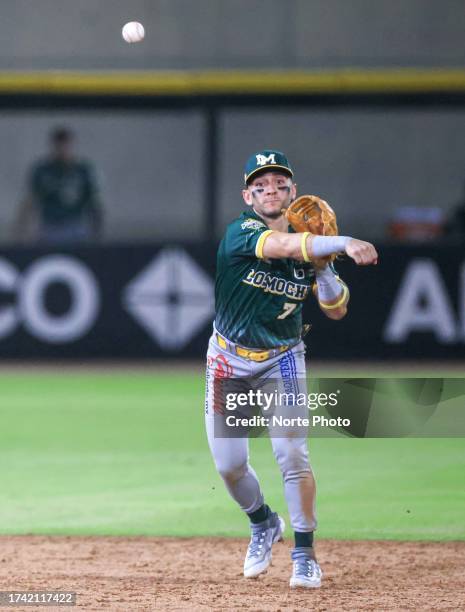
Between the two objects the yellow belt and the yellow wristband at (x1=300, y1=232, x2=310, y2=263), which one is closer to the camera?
the yellow wristband at (x1=300, y1=232, x2=310, y2=263)

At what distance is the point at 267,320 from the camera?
6.34 meters

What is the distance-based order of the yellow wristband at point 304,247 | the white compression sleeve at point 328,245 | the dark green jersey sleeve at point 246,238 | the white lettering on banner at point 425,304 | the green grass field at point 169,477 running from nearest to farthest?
the white compression sleeve at point 328,245
the yellow wristband at point 304,247
the dark green jersey sleeve at point 246,238
the green grass field at point 169,477
the white lettering on banner at point 425,304

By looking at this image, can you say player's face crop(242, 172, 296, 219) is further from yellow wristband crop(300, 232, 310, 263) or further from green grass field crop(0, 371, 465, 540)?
green grass field crop(0, 371, 465, 540)

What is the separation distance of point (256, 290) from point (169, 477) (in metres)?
3.31

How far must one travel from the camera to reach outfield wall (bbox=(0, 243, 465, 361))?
16000mm

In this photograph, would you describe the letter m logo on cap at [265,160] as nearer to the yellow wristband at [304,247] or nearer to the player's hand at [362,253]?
the yellow wristband at [304,247]

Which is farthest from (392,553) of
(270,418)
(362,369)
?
(362,369)

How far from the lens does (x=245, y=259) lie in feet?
20.7

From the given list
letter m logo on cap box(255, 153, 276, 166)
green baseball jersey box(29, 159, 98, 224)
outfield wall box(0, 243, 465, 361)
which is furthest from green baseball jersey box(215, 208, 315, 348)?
green baseball jersey box(29, 159, 98, 224)

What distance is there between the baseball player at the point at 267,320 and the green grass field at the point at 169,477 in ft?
4.75

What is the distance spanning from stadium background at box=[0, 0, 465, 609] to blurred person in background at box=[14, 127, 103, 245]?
28cm

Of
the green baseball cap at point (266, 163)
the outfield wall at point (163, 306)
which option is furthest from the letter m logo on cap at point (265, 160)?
the outfield wall at point (163, 306)

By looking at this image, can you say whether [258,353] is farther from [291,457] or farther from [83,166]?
[83,166]

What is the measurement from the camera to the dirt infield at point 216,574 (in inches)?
231
